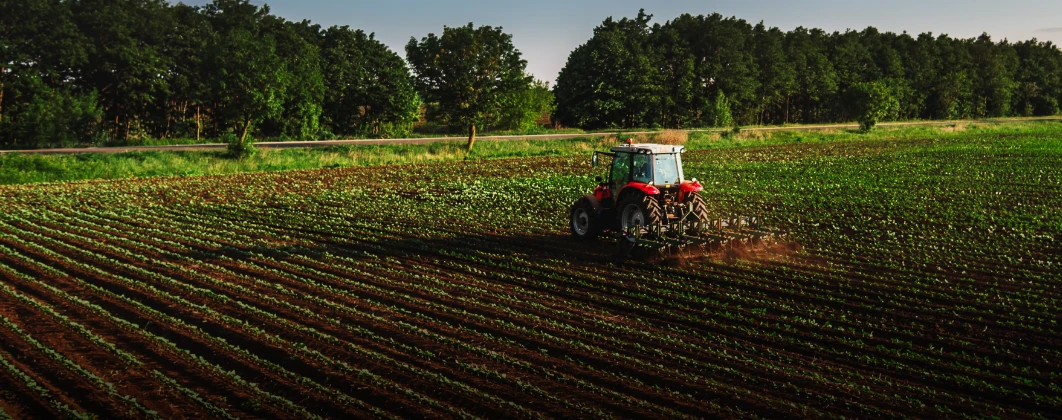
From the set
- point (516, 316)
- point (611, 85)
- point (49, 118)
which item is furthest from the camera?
point (611, 85)

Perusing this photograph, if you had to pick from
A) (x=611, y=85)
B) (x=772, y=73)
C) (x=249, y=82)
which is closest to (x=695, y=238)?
(x=249, y=82)

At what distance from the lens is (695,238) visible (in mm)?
14648

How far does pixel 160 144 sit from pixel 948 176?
144ft

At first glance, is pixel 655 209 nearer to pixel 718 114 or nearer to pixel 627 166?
pixel 627 166

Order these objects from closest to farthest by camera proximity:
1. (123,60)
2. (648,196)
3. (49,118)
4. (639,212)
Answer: (648,196) < (639,212) < (49,118) < (123,60)

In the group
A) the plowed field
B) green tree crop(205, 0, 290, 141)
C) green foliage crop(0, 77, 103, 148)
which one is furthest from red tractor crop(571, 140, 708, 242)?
green foliage crop(0, 77, 103, 148)

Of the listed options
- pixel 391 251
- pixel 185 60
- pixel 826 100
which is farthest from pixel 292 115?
pixel 826 100

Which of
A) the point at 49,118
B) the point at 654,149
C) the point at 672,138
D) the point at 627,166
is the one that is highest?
the point at 49,118

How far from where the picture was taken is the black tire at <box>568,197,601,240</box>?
1666 centimetres

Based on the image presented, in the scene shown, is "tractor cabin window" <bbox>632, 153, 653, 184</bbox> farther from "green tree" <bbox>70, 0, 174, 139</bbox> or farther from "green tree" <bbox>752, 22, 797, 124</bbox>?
"green tree" <bbox>752, 22, 797, 124</bbox>

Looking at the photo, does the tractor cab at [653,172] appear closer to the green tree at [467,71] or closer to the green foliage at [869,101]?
the green tree at [467,71]

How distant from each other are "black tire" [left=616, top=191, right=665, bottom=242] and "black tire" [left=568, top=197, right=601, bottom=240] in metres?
0.64

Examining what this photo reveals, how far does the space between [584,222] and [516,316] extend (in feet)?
20.0

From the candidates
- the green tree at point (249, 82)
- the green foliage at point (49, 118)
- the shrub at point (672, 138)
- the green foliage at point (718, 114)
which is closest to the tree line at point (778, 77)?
the green foliage at point (718, 114)
